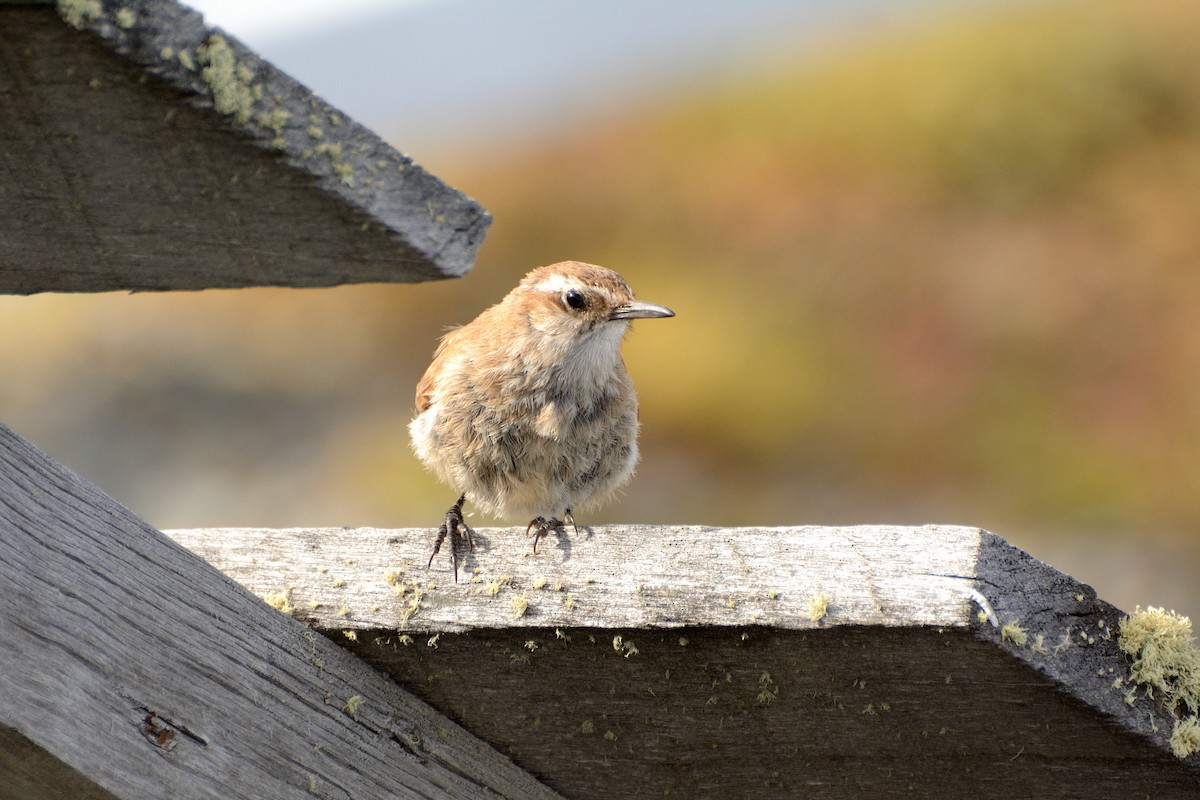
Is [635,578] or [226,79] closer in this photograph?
[226,79]

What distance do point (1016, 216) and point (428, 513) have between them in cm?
338

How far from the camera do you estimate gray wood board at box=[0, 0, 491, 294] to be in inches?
38.2

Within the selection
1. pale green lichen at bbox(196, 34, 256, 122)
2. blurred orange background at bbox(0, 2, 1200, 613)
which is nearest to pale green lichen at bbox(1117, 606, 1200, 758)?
pale green lichen at bbox(196, 34, 256, 122)

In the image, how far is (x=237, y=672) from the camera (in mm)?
1586

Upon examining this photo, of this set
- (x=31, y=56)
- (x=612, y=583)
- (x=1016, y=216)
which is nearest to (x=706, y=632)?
(x=612, y=583)

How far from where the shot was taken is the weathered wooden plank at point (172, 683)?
134cm

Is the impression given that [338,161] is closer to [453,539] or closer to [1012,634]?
[453,539]

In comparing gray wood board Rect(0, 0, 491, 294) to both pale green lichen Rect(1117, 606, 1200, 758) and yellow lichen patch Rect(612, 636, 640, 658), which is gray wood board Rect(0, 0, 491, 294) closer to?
yellow lichen patch Rect(612, 636, 640, 658)

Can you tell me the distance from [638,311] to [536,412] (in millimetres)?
522

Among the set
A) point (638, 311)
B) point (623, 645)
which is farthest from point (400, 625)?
point (638, 311)

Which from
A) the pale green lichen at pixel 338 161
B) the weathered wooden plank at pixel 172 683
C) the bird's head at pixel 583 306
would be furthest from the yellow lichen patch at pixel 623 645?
the bird's head at pixel 583 306

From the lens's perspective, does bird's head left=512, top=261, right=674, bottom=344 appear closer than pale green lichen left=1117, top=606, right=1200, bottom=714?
No

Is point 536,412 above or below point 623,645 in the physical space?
above

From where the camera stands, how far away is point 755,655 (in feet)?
5.30
